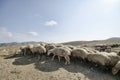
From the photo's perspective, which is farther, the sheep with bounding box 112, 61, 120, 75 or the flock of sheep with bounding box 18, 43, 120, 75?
the flock of sheep with bounding box 18, 43, 120, 75

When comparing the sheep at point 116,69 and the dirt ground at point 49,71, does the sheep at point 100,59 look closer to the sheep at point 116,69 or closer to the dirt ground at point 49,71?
the dirt ground at point 49,71

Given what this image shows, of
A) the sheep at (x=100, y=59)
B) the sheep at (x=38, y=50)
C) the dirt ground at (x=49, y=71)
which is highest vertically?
the sheep at (x=38, y=50)

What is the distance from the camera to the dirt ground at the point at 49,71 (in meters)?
13.6

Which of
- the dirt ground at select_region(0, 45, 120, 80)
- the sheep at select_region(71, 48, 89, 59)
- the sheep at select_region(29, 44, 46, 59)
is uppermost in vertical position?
the sheep at select_region(29, 44, 46, 59)

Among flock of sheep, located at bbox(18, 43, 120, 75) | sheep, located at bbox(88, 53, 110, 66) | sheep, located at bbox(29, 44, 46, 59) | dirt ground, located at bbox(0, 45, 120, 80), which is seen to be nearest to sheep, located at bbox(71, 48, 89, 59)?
flock of sheep, located at bbox(18, 43, 120, 75)

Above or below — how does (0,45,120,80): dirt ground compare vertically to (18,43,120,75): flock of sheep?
below

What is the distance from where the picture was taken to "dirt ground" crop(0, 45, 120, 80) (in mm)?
13641

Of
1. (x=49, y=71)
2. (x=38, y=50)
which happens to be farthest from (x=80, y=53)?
(x=38, y=50)

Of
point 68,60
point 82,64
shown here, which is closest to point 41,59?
point 68,60

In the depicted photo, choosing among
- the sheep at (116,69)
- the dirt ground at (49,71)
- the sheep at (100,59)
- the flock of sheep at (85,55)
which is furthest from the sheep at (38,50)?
the sheep at (116,69)

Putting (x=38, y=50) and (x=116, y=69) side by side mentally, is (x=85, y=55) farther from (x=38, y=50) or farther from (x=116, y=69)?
Answer: (x=38, y=50)

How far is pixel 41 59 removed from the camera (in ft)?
58.6

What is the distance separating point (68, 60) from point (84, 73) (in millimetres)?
2328

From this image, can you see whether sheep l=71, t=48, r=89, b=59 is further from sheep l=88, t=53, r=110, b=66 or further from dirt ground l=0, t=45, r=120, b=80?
sheep l=88, t=53, r=110, b=66
